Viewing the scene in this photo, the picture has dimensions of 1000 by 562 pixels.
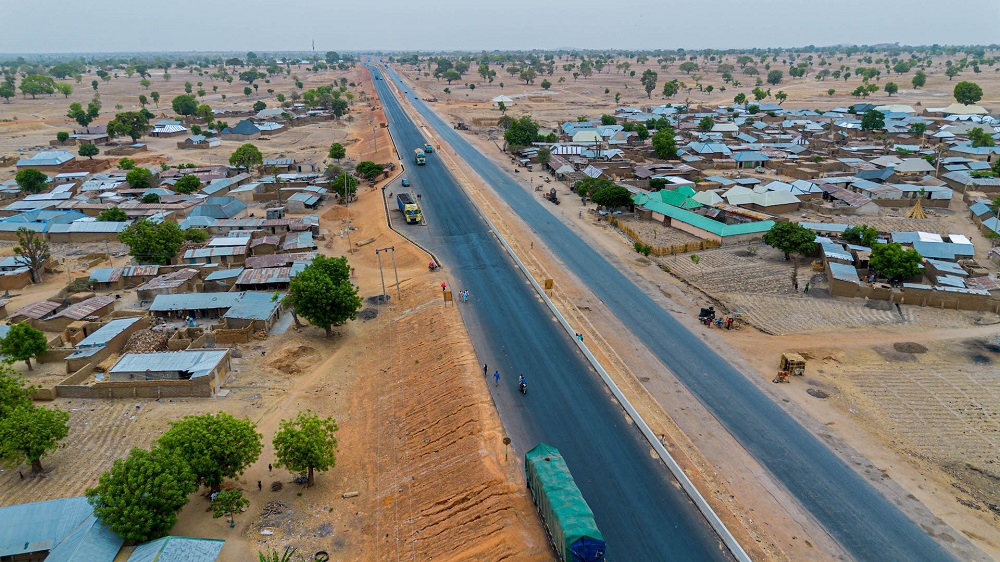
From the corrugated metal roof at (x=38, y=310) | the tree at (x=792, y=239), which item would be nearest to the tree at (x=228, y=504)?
the corrugated metal roof at (x=38, y=310)

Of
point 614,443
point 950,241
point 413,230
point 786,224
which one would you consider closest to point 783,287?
point 786,224

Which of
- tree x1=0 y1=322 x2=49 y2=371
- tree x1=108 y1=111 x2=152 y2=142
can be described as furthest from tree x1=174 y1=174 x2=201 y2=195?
tree x1=108 y1=111 x2=152 y2=142

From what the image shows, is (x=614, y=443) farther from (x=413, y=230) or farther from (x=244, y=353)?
(x=413, y=230)

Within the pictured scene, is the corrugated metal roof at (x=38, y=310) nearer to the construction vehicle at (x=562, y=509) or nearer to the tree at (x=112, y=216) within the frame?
the tree at (x=112, y=216)

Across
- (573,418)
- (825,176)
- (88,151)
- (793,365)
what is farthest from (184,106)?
(793,365)

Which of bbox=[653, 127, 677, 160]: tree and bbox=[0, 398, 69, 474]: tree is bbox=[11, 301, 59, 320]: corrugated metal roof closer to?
bbox=[0, 398, 69, 474]: tree
